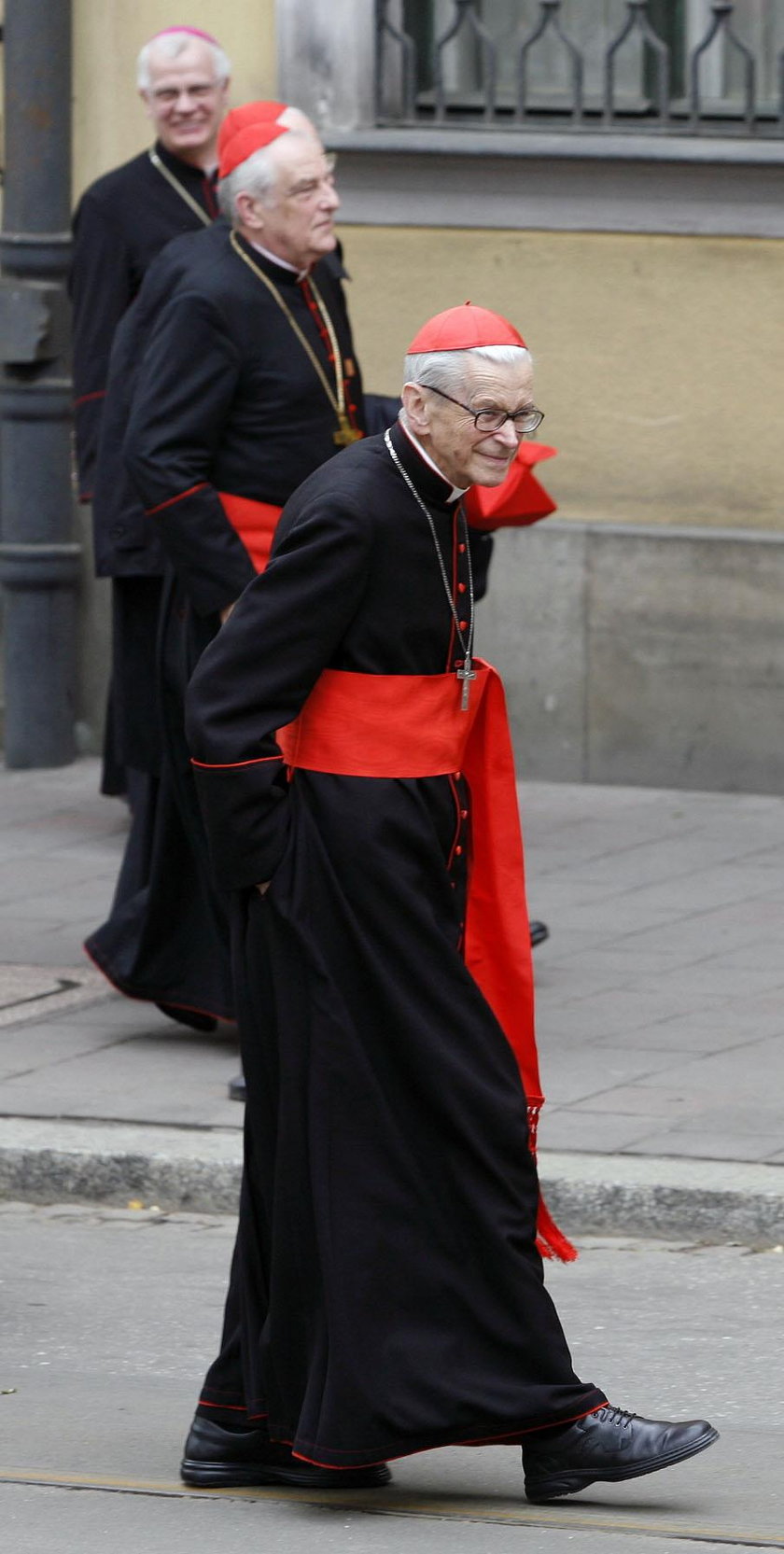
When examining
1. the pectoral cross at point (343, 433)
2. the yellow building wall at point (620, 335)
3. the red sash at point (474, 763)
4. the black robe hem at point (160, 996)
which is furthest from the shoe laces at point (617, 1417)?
the yellow building wall at point (620, 335)

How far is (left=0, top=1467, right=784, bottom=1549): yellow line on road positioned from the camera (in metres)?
4.36

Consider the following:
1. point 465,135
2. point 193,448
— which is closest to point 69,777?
point 465,135

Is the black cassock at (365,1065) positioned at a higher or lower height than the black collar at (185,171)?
lower

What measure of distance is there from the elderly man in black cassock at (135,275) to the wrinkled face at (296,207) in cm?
117

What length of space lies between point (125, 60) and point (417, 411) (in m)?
6.63

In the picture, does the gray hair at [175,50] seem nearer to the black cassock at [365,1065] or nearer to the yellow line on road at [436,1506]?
the black cassock at [365,1065]

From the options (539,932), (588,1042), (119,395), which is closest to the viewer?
A: (588,1042)

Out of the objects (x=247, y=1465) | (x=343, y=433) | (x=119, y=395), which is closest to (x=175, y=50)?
(x=119, y=395)

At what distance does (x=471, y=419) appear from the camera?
4.46m

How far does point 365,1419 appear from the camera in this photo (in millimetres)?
4363

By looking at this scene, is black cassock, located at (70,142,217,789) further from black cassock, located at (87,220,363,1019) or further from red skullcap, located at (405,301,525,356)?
red skullcap, located at (405,301,525,356)

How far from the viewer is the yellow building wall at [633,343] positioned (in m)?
10.0

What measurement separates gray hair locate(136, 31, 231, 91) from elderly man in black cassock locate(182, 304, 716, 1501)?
3.48 meters

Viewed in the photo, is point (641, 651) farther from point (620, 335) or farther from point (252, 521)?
point (252, 521)
